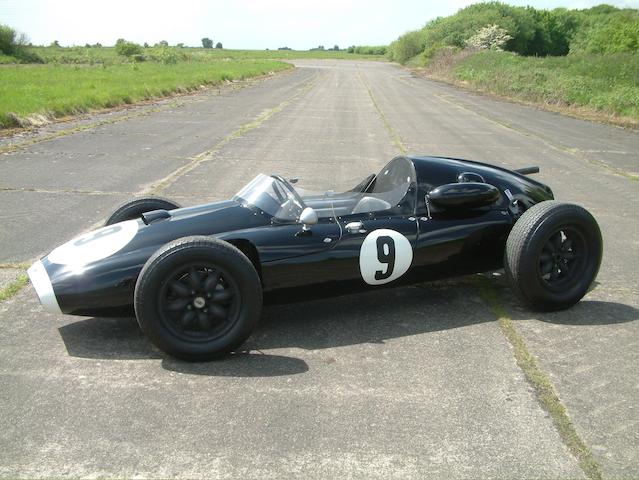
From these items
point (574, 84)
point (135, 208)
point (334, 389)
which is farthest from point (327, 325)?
point (574, 84)

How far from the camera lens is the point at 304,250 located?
4301 mm

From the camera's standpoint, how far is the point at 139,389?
11.6 ft

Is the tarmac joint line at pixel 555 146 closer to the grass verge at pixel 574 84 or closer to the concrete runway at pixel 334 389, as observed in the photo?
the grass verge at pixel 574 84

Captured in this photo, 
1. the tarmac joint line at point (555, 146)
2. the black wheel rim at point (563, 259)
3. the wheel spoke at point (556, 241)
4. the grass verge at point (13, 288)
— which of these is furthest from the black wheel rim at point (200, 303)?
the tarmac joint line at point (555, 146)

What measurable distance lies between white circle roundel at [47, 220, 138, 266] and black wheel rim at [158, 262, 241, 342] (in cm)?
70

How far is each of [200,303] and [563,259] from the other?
297 cm

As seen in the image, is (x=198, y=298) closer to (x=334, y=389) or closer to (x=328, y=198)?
(x=334, y=389)

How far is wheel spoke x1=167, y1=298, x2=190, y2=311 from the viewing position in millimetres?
3801

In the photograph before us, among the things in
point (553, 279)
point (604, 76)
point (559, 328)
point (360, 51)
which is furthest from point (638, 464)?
point (360, 51)

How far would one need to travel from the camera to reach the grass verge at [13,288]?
16.0 feet

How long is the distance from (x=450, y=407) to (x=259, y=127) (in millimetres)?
14291

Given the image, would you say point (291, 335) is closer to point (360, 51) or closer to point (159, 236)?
point (159, 236)

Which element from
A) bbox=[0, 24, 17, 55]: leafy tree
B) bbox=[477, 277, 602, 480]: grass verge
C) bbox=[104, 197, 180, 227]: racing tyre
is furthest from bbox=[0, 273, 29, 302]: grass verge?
bbox=[0, 24, 17, 55]: leafy tree

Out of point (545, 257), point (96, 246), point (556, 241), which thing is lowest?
point (545, 257)
